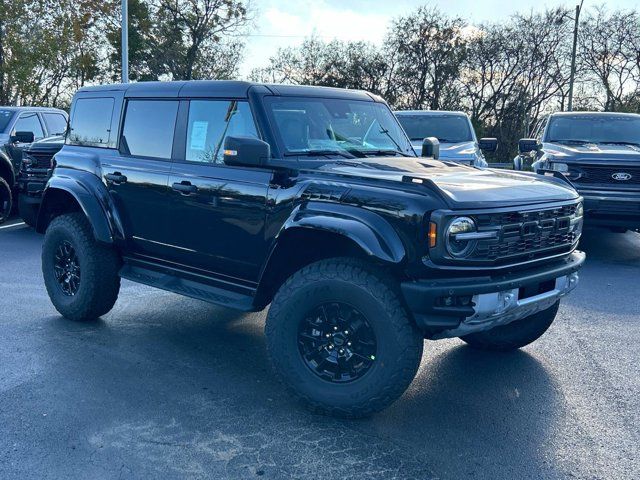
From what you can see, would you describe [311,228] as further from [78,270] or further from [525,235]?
[78,270]

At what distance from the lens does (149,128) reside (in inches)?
207

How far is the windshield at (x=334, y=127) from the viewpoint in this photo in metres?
4.62

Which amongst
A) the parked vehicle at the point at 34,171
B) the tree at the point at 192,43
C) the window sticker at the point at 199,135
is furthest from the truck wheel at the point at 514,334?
the tree at the point at 192,43

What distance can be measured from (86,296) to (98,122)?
1439 millimetres

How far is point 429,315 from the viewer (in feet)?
11.7

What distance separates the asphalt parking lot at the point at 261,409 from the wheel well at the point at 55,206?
80 centimetres

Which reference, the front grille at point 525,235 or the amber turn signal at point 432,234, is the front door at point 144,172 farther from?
the front grille at point 525,235

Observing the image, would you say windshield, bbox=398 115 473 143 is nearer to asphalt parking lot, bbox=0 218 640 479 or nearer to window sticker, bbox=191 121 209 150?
asphalt parking lot, bbox=0 218 640 479

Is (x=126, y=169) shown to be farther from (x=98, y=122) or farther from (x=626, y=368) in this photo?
(x=626, y=368)

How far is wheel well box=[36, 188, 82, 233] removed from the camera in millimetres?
5836

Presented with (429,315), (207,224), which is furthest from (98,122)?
(429,315)

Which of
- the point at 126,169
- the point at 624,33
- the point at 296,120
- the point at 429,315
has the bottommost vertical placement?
the point at 429,315

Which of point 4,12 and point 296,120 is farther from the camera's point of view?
point 4,12

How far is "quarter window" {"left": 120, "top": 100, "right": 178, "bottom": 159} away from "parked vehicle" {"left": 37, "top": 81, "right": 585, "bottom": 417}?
0.05 ft
